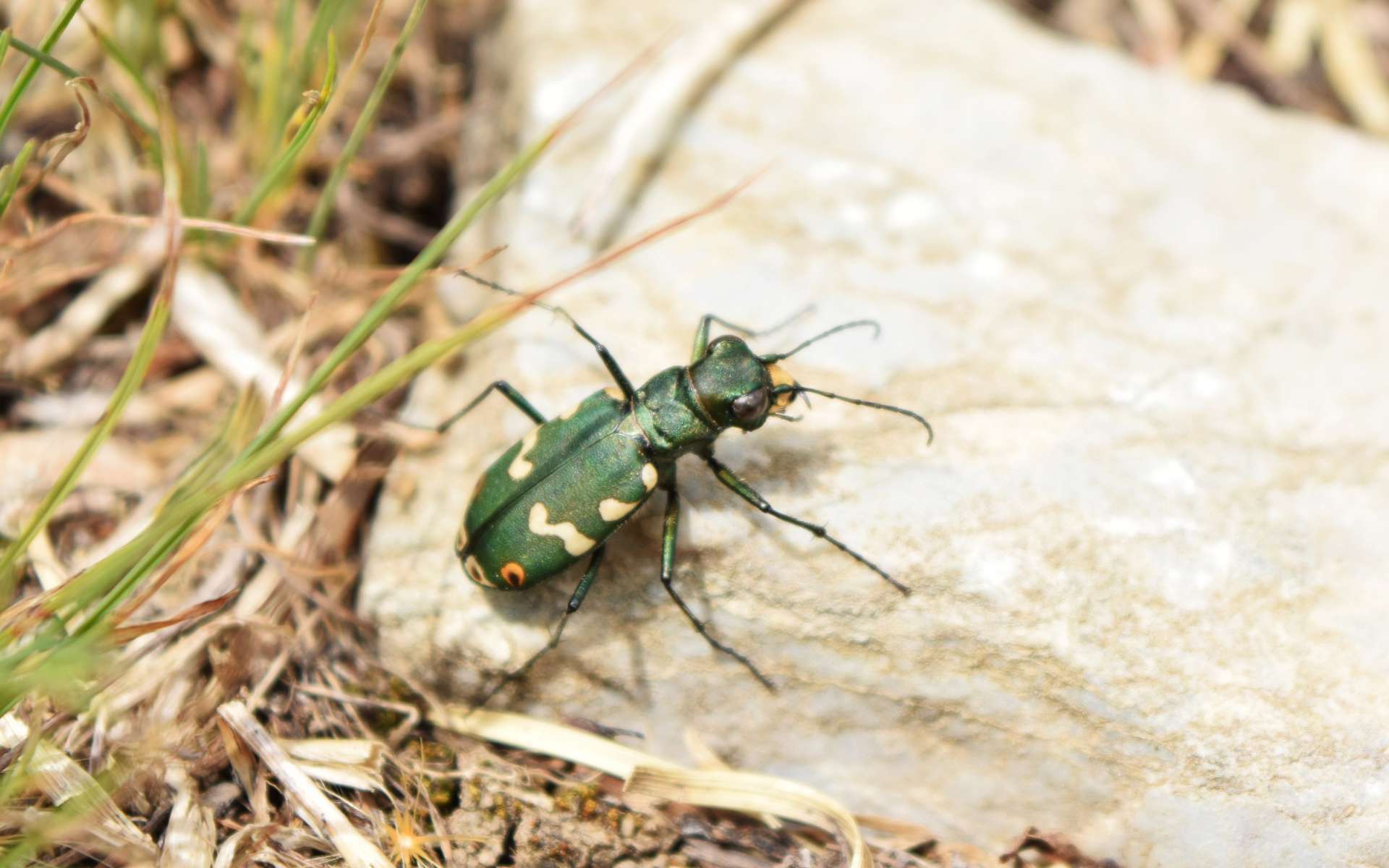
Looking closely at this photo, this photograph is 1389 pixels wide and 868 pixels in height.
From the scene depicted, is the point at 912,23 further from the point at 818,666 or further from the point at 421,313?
the point at 818,666

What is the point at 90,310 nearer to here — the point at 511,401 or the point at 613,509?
the point at 511,401

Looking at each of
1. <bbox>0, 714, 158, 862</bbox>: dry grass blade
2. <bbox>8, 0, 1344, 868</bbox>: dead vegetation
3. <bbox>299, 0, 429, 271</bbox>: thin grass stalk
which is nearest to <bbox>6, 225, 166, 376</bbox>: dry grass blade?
<bbox>8, 0, 1344, 868</bbox>: dead vegetation

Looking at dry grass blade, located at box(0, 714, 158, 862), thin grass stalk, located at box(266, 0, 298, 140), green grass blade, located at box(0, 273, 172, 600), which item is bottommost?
dry grass blade, located at box(0, 714, 158, 862)

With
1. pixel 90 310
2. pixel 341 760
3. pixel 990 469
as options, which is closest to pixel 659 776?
pixel 341 760

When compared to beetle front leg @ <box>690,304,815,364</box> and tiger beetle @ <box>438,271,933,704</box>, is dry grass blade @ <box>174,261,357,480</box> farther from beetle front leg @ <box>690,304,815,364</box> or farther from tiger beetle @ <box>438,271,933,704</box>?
beetle front leg @ <box>690,304,815,364</box>

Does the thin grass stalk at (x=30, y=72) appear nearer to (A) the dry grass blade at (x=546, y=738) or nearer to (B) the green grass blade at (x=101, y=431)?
(B) the green grass blade at (x=101, y=431)

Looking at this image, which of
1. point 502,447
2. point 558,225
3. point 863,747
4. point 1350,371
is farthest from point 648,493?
point 1350,371
